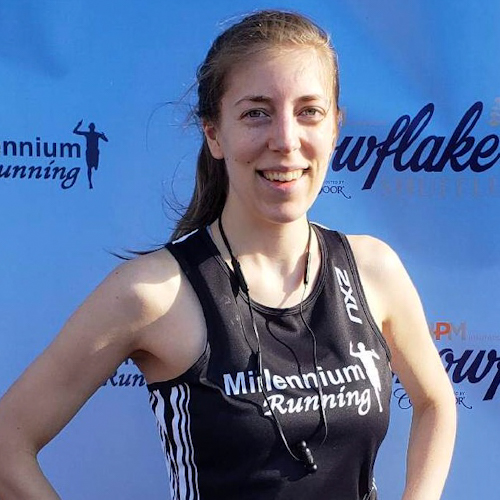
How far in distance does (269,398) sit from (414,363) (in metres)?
0.43

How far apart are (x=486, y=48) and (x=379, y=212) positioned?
17.1 inches

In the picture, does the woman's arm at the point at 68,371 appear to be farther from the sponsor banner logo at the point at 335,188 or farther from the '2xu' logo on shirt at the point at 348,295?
the sponsor banner logo at the point at 335,188

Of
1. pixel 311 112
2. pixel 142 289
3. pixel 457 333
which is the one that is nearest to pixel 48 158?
pixel 142 289

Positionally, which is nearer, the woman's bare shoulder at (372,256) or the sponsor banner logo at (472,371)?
the woman's bare shoulder at (372,256)

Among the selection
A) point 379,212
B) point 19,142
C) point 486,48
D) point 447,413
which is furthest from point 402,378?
point 19,142

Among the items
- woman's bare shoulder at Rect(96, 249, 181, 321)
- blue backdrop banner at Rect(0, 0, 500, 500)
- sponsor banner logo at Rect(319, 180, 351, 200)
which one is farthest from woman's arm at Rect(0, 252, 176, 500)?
sponsor banner logo at Rect(319, 180, 351, 200)

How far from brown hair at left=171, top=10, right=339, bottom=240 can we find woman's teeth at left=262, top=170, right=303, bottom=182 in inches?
5.5

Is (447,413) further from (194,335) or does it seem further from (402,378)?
(194,335)

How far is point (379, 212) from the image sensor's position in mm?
1896

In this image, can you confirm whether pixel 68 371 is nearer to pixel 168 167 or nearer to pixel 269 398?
pixel 269 398

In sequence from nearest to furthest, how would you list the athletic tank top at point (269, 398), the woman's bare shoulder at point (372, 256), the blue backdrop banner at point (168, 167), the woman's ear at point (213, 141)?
the athletic tank top at point (269, 398)
the woman's ear at point (213, 141)
the woman's bare shoulder at point (372, 256)
the blue backdrop banner at point (168, 167)

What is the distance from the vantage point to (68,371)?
1.34 m

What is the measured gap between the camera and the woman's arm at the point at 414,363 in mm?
1520

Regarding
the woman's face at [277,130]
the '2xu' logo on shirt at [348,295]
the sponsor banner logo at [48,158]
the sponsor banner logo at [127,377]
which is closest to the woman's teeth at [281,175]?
the woman's face at [277,130]
